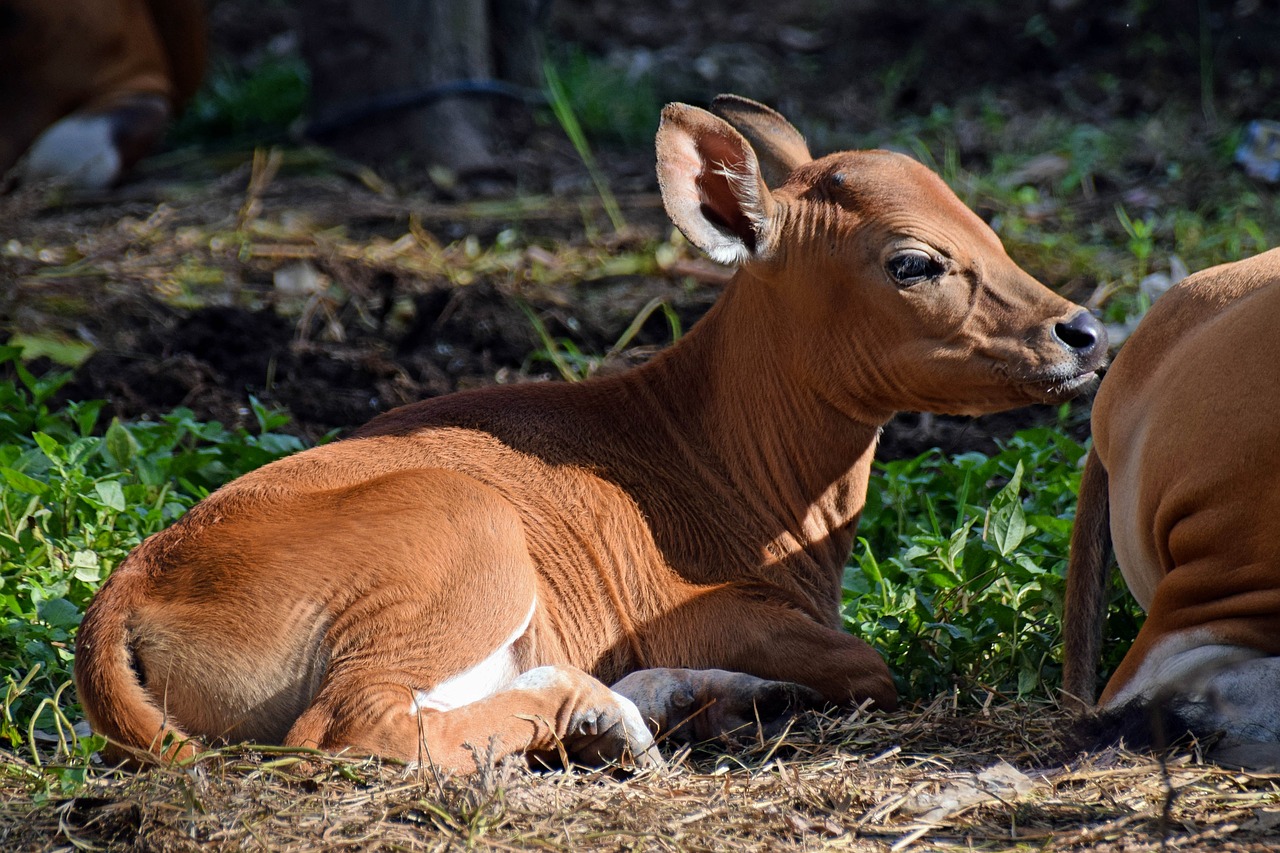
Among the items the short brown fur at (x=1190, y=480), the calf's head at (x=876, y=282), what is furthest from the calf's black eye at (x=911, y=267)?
the short brown fur at (x=1190, y=480)

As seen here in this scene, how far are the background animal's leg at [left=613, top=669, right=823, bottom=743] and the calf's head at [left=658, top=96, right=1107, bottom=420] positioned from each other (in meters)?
0.82

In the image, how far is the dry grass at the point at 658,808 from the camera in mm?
2916

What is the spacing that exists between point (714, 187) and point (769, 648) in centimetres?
123

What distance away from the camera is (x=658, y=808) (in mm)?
3107

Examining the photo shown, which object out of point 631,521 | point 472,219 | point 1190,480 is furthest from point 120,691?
point 472,219

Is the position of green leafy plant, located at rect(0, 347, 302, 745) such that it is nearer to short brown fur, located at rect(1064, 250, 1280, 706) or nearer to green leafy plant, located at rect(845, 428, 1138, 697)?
green leafy plant, located at rect(845, 428, 1138, 697)

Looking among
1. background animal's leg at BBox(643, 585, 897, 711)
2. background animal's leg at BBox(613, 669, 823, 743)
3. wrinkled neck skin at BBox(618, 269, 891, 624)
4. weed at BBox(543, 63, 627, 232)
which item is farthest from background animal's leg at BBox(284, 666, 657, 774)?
weed at BBox(543, 63, 627, 232)

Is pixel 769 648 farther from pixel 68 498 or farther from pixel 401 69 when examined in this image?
pixel 401 69

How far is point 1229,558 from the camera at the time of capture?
3.21 m

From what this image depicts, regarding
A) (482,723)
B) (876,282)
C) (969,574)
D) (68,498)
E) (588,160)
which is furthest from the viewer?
(588,160)

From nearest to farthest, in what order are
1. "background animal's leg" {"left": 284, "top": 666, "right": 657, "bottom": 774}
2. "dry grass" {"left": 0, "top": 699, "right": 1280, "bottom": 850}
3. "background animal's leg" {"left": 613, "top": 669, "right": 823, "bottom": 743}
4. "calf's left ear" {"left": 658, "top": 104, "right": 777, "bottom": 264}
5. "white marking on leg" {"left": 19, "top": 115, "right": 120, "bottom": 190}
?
"dry grass" {"left": 0, "top": 699, "right": 1280, "bottom": 850}
"background animal's leg" {"left": 284, "top": 666, "right": 657, "bottom": 774}
"background animal's leg" {"left": 613, "top": 669, "right": 823, "bottom": 743}
"calf's left ear" {"left": 658, "top": 104, "right": 777, "bottom": 264}
"white marking on leg" {"left": 19, "top": 115, "right": 120, "bottom": 190}

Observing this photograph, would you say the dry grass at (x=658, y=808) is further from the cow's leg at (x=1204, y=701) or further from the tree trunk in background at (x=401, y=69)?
the tree trunk in background at (x=401, y=69)

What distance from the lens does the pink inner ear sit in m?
3.96

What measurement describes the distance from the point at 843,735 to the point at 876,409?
91 centimetres
